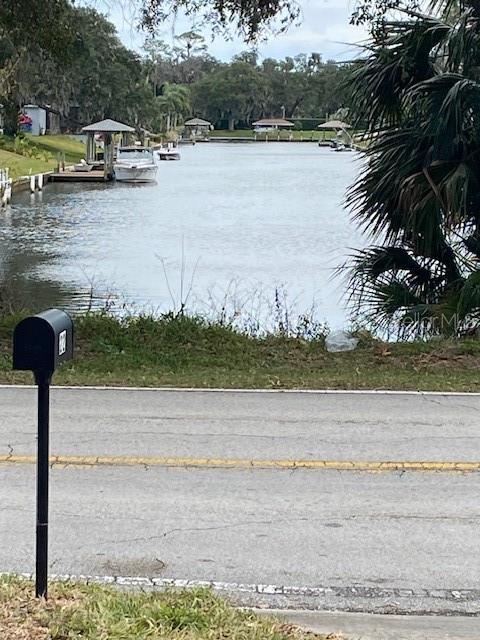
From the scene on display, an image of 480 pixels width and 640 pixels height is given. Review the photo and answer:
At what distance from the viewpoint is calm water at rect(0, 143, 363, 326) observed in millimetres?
21859

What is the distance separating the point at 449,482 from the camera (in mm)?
6754

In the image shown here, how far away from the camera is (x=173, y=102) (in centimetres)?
13375

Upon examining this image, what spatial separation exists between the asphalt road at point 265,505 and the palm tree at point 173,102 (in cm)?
12196

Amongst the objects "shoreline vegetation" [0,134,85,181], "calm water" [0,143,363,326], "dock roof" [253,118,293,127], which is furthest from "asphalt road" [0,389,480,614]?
"dock roof" [253,118,293,127]

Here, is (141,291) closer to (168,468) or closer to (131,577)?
(168,468)

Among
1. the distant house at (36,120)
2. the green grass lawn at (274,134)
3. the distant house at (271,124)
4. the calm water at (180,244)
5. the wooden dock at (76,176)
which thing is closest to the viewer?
the calm water at (180,244)

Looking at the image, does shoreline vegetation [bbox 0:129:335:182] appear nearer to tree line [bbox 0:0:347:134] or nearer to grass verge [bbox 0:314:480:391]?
tree line [bbox 0:0:347:134]

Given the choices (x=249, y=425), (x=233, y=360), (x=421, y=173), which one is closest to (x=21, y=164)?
(x=421, y=173)

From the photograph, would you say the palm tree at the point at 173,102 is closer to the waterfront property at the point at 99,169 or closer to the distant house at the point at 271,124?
the distant house at the point at 271,124

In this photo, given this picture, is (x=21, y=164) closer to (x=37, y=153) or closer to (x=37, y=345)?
(x=37, y=153)

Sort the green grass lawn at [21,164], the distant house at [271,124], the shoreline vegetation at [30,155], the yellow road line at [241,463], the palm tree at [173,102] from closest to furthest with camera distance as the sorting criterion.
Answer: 1. the yellow road line at [241,463]
2. the green grass lawn at [21,164]
3. the shoreline vegetation at [30,155]
4. the palm tree at [173,102]
5. the distant house at [271,124]

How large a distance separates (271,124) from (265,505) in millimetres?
142194

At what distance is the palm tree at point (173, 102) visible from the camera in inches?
5182

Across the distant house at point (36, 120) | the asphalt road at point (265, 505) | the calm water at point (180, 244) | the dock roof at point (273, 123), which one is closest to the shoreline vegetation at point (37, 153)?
the distant house at point (36, 120)
